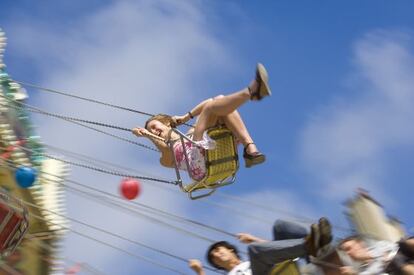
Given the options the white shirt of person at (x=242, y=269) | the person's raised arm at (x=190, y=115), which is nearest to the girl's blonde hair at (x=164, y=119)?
the person's raised arm at (x=190, y=115)

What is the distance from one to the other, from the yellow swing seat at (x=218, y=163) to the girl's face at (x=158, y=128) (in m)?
0.28

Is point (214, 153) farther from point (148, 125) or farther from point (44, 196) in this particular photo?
point (44, 196)

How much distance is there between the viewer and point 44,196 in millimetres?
13961

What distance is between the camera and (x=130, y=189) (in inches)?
361

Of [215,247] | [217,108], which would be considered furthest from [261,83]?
[215,247]

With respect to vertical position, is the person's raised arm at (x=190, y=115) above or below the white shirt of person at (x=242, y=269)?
above

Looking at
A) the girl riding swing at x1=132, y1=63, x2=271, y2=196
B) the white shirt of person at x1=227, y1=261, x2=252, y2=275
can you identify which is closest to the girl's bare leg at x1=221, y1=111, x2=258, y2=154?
the girl riding swing at x1=132, y1=63, x2=271, y2=196

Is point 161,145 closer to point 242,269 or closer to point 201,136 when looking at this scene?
point 201,136

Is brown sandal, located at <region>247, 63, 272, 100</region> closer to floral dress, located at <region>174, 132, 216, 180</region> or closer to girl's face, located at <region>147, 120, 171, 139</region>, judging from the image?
floral dress, located at <region>174, 132, 216, 180</region>

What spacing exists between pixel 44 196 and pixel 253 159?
6.37 metres

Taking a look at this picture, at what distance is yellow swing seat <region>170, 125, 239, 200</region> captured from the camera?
8.25 meters

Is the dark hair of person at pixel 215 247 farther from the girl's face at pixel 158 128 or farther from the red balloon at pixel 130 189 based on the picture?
the red balloon at pixel 130 189

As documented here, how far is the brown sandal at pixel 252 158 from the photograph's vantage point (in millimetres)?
8195

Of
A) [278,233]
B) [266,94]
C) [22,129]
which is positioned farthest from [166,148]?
[22,129]
